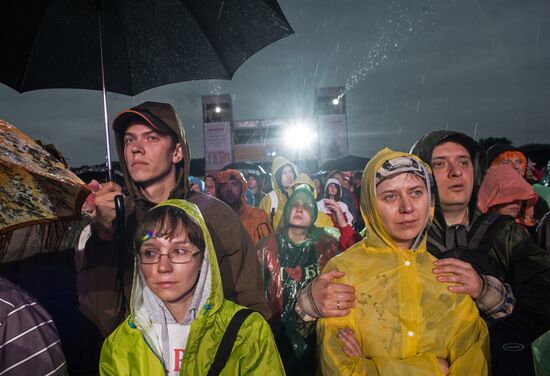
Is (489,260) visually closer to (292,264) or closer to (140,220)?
(292,264)

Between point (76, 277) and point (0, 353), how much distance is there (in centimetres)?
131

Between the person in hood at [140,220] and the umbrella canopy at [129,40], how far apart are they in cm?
53

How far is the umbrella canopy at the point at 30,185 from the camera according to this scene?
139 centimetres

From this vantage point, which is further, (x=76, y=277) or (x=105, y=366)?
(x=76, y=277)

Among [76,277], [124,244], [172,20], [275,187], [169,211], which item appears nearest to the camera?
[169,211]

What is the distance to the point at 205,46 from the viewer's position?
307 centimetres

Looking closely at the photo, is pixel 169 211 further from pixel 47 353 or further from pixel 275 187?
pixel 275 187

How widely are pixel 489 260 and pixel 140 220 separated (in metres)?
2.00

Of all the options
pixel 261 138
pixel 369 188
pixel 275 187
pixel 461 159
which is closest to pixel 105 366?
pixel 369 188

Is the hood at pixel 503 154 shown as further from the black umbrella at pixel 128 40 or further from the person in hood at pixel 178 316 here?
the person in hood at pixel 178 316

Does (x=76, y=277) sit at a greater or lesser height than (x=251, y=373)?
greater

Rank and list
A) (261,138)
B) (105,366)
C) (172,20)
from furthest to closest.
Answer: (261,138), (172,20), (105,366)

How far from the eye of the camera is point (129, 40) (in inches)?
115

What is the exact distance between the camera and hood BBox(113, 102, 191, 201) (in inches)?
101
